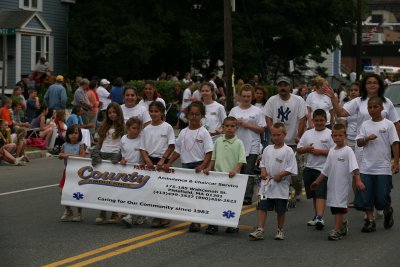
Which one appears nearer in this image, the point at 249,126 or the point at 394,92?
the point at 249,126

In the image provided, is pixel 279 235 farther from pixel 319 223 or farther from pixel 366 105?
pixel 366 105

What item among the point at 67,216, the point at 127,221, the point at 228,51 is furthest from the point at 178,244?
the point at 228,51

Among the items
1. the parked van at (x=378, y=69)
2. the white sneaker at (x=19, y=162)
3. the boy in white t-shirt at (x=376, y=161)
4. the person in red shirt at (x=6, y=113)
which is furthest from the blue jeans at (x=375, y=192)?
the parked van at (x=378, y=69)

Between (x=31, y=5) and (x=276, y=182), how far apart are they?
29.7 m

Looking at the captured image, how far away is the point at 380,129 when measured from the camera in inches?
436

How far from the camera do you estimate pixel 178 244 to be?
33.1 ft

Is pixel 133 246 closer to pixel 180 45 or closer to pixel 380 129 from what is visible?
pixel 380 129

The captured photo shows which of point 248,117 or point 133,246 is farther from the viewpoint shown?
point 248,117

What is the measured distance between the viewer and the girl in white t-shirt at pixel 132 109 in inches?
497

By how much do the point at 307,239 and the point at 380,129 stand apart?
1669 millimetres

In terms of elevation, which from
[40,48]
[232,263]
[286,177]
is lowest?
[232,263]

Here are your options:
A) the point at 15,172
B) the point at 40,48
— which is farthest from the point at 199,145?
the point at 40,48

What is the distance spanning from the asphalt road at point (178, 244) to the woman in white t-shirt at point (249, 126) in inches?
28.7

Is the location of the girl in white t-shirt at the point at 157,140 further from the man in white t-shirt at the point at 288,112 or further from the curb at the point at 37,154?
the curb at the point at 37,154
